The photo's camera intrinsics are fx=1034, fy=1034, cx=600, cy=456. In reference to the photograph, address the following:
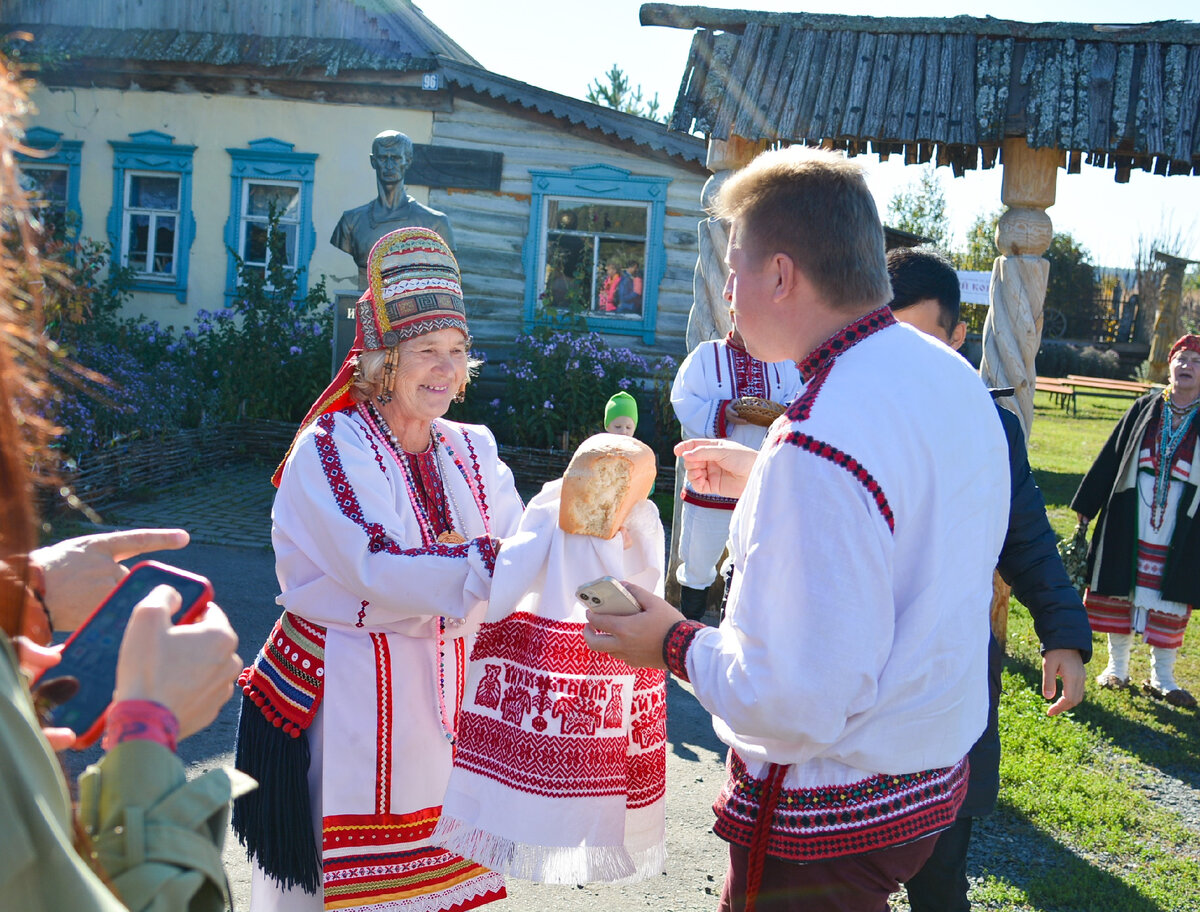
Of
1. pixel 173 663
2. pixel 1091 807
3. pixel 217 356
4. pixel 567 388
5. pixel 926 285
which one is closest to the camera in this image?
pixel 173 663

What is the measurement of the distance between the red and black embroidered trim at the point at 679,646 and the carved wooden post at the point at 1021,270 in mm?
4651

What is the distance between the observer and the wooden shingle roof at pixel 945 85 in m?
5.73

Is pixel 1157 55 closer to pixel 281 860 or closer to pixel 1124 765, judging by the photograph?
pixel 1124 765

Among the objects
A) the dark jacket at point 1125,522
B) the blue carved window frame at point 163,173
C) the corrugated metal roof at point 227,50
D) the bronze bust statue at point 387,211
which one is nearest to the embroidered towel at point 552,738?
the dark jacket at point 1125,522

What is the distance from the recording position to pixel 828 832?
5.98 feet

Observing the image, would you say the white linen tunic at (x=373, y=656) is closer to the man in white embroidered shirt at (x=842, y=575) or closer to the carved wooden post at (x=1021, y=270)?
the man in white embroidered shirt at (x=842, y=575)

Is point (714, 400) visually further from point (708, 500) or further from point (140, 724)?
point (140, 724)

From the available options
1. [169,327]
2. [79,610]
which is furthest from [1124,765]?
[169,327]

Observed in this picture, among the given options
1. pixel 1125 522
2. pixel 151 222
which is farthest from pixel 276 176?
pixel 1125 522

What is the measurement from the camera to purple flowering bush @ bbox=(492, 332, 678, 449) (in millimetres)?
11234

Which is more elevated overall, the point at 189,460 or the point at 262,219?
the point at 262,219

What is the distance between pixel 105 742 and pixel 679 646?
1.01m

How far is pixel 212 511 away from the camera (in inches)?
351

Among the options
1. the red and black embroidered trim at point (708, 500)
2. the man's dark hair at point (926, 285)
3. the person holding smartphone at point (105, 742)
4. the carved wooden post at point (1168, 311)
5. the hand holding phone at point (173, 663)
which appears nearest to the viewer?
the person holding smartphone at point (105, 742)
